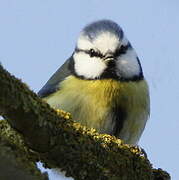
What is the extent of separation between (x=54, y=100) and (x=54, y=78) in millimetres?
337

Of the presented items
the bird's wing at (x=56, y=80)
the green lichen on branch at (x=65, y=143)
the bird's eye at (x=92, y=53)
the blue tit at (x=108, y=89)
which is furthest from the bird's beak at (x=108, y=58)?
the green lichen on branch at (x=65, y=143)

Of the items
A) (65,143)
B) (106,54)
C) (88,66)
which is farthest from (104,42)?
(65,143)

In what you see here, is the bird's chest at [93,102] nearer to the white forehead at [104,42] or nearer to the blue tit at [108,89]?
the blue tit at [108,89]

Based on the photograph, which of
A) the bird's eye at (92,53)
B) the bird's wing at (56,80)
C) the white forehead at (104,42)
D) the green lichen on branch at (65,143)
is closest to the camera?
the green lichen on branch at (65,143)

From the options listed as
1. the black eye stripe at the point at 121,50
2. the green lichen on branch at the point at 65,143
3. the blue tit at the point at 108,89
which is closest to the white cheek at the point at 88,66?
the blue tit at the point at 108,89

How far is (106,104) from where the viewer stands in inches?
118

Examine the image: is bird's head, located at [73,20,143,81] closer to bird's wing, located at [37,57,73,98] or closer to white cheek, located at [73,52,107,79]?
white cheek, located at [73,52,107,79]

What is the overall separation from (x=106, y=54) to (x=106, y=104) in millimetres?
341

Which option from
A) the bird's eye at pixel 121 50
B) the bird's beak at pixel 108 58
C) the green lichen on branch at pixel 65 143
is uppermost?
the bird's eye at pixel 121 50

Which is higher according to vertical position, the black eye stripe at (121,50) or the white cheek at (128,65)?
the black eye stripe at (121,50)

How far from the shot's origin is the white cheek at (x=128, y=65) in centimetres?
303

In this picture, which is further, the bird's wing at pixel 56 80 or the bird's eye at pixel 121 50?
the bird's wing at pixel 56 80

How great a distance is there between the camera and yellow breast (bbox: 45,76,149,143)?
2990 mm

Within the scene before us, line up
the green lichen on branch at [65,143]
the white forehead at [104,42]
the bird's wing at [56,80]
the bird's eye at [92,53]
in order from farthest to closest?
1. the bird's wing at [56,80]
2. the bird's eye at [92,53]
3. the white forehead at [104,42]
4. the green lichen on branch at [65,143]
